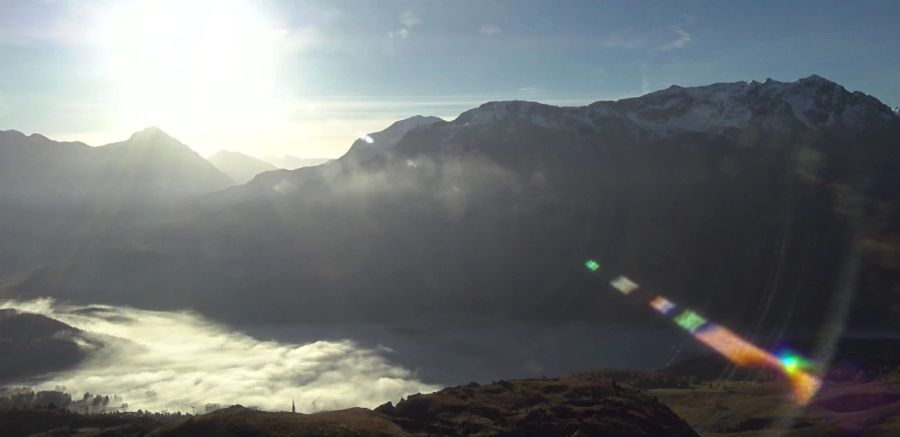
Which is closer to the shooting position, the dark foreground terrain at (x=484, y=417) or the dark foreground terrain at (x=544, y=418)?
the dark foreground terrain at (x=484, y=417)

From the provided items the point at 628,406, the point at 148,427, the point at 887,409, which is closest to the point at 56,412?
the point at 148,427

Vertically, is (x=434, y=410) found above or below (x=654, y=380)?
above

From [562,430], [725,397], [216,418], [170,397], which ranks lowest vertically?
[170,397]

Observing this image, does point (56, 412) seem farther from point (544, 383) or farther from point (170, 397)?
point (170, 397)

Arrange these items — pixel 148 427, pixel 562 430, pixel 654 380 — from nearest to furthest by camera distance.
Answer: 1. pixel 562 430
2. pixel 148 427
3. pixel 654 380

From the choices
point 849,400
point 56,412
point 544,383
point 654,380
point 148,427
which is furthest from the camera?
point 654,380

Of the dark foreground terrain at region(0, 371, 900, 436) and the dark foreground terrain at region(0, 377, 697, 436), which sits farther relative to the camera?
the dark foreground terrain at region(0, 371, 900, 436)

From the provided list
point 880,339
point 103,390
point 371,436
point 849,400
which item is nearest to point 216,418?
point 371,436

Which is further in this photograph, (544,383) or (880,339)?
(880,339)

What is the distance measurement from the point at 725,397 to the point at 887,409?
27.1 meters

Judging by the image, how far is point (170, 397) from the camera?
190m

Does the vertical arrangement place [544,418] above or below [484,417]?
below

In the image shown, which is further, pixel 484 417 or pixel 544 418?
pixel 484 417

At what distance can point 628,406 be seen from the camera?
2277 inches
